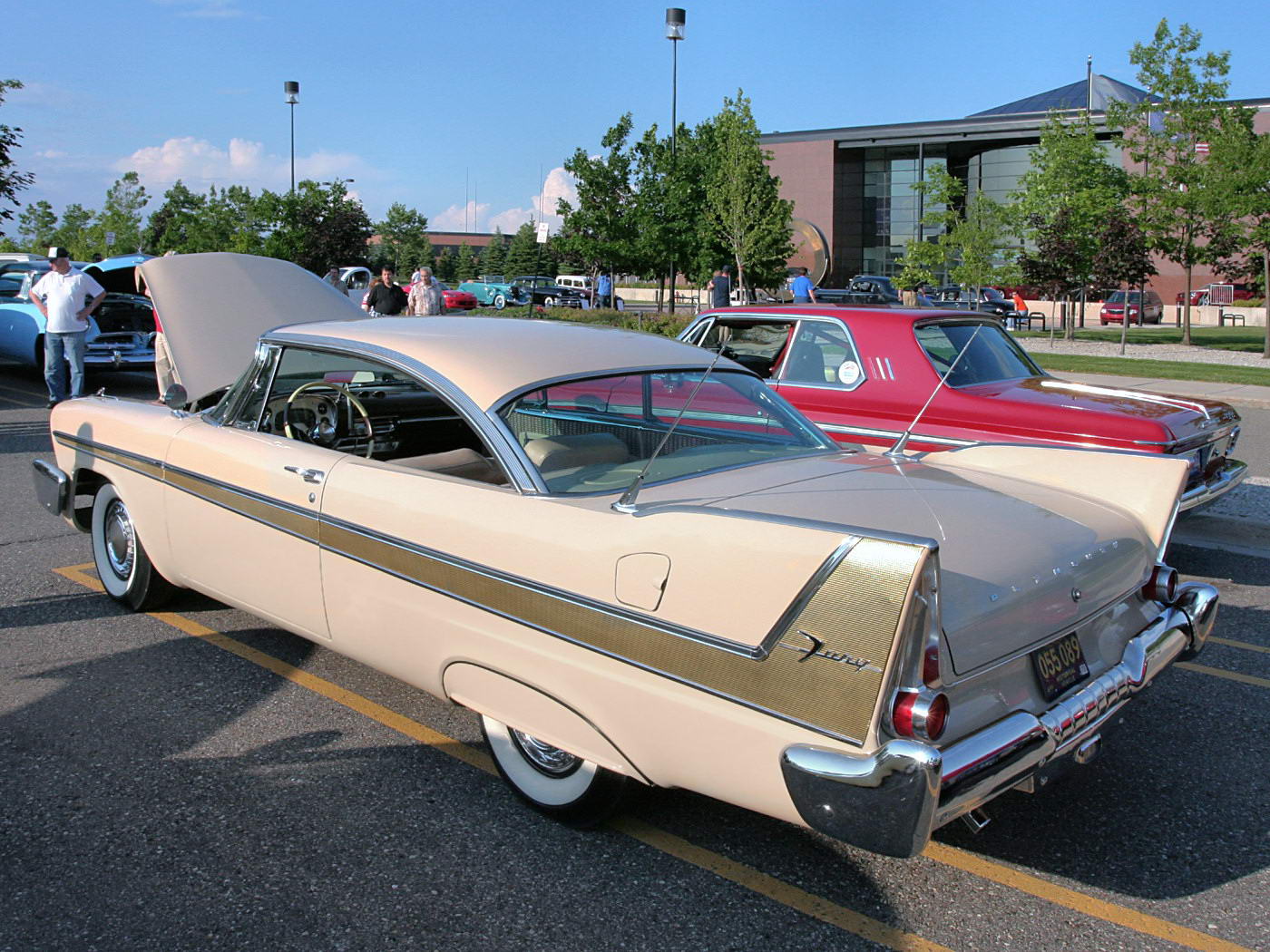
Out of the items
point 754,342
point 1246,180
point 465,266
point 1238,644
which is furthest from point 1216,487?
point 465,266

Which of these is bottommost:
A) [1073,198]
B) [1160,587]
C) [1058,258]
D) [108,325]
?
[1160,587]

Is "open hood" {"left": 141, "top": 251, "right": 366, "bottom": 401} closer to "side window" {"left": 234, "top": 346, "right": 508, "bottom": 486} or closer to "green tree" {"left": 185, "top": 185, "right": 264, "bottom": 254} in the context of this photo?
"side window" {"left": 234, "top": 346, "right": 508, "bottom": 486}

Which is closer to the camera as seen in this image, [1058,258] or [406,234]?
[1058,258]

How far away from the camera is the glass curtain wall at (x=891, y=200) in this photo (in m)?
63.5

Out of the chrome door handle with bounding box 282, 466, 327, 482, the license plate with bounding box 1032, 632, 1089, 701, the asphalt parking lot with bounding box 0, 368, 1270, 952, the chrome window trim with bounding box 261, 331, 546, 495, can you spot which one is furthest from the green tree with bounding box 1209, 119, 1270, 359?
the chrome door handle with bounding box 282, 466, 327, 482

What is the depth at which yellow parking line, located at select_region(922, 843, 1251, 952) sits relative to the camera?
2.88 metres

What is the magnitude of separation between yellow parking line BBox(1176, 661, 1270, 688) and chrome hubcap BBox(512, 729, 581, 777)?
9.63ft

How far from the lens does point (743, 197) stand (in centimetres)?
2945

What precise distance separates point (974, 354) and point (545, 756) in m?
4.82

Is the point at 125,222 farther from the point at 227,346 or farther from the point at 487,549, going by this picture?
the point at 487,549

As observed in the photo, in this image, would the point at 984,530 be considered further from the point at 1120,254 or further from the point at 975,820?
the point at 1120,254

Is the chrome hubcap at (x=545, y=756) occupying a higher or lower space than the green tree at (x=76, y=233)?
lower

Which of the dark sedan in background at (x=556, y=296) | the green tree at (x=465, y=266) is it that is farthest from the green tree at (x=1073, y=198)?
the green tree at (x=465, y=266)

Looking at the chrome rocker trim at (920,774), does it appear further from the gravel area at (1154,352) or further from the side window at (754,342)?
the gravel area at (1154,352)
